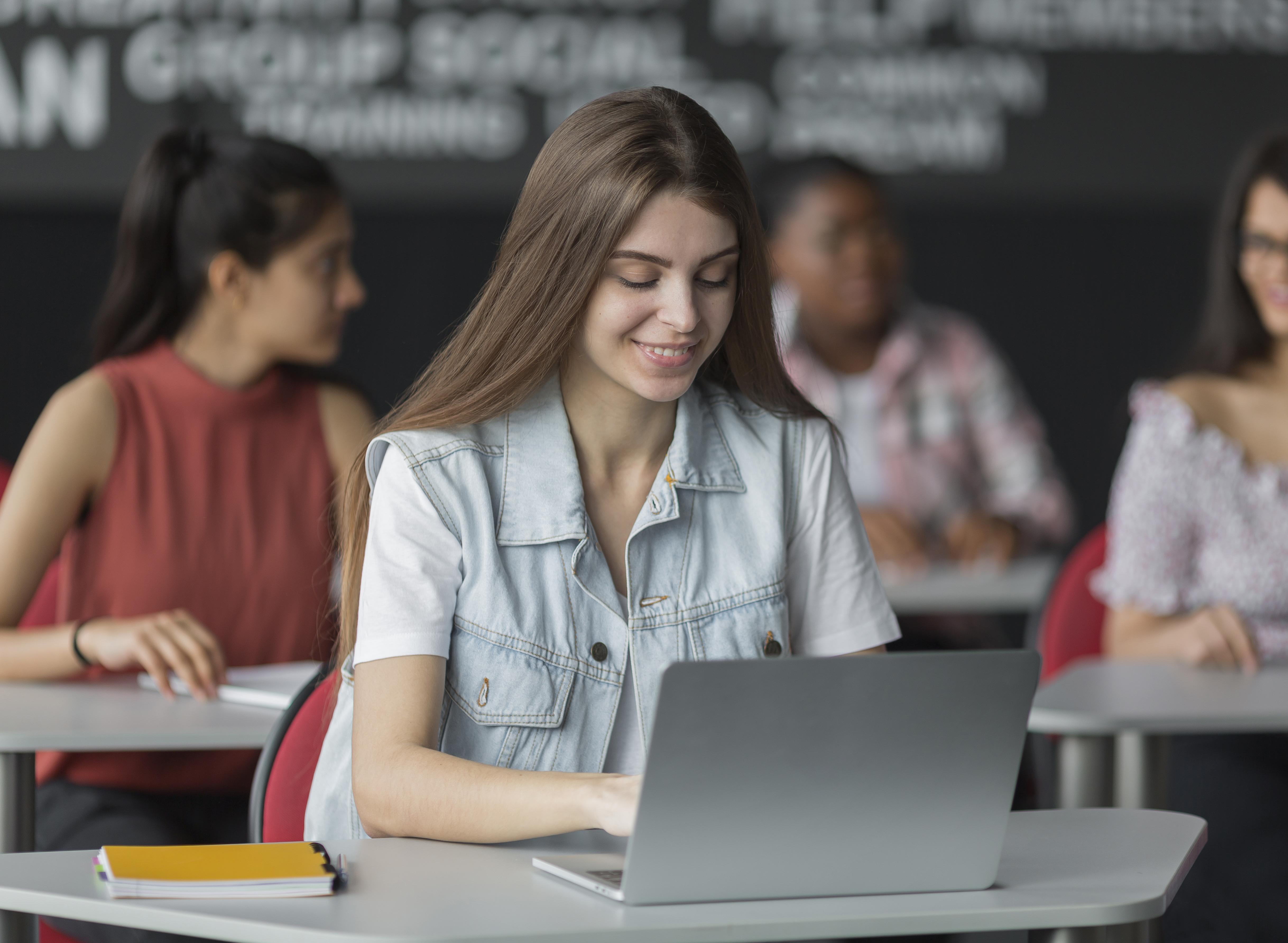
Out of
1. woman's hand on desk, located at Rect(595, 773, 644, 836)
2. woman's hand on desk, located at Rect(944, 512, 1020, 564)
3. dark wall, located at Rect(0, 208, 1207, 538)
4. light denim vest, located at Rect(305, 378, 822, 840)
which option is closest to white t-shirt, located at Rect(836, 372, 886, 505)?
woman's hand on desk, located at Rect(944, 512, 1020, 564)

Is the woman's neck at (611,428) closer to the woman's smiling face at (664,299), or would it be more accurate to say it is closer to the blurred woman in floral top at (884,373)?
the woman's smiling face at (664,299)

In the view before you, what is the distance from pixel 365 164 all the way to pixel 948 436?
168cm

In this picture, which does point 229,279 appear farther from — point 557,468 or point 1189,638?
point 1189,638

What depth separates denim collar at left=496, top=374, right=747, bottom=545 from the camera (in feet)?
4.74

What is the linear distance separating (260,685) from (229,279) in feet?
2.32

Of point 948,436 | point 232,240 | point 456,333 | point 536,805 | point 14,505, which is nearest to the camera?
point 536,805

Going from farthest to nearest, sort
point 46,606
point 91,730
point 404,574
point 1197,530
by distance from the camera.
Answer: point 1197,530 < point 46,606 < point 91,730 < point 404,574

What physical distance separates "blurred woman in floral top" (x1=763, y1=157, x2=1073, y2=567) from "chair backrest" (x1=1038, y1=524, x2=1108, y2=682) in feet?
4.26

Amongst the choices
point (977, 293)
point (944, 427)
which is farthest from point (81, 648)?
point (977, 293)

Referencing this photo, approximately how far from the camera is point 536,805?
1.17m

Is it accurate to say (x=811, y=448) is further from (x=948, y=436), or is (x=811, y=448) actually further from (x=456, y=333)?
(x=948, y=436)

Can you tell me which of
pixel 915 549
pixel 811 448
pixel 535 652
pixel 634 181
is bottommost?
pixel 915 549

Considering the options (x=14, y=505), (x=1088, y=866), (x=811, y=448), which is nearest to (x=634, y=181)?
(x=811, y=448)

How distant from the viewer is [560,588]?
1.44m
